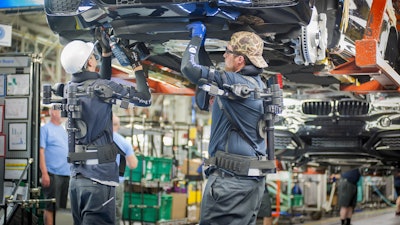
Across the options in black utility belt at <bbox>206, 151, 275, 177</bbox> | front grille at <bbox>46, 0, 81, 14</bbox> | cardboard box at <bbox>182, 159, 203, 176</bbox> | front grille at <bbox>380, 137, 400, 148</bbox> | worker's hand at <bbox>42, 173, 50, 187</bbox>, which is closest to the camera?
black utility belt at <bbox>206, 151, 275, 177</bbox>

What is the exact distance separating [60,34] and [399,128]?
4966 mm

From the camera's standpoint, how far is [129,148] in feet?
23.8

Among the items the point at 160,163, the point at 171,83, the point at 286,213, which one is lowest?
the point at 286,213

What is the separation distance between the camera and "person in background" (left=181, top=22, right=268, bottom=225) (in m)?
3.96

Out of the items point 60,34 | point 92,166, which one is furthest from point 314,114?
point 92,166

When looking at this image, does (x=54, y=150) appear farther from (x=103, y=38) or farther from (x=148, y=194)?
(x=148, y=194)

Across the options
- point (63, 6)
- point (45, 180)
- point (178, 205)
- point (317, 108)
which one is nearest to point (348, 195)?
point (317, 108)

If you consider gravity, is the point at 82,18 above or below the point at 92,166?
Result: above

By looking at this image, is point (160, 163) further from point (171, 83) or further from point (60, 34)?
point (60, 34)

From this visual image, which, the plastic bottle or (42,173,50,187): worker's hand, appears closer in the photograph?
the plastic bottle

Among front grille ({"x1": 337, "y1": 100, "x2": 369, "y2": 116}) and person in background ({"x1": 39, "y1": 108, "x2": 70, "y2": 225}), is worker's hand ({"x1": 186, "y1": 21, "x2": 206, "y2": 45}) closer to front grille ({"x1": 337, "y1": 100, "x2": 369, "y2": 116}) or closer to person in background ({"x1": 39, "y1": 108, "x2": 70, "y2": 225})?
person in background ({"x1": 39, "y1": 108, "x2": 70, "y2": 225})

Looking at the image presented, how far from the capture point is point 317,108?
922 cm

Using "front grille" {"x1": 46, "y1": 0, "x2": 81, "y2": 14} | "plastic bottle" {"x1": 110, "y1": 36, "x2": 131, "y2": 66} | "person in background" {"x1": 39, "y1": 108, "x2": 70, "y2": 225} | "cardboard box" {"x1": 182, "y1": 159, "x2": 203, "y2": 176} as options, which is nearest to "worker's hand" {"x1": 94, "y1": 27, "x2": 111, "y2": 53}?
"plastic bottle" {"x1": 110, "y1": 36, "x2": 131, "y2": 66}

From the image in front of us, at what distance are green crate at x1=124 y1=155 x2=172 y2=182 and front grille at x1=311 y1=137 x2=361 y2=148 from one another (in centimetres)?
241
